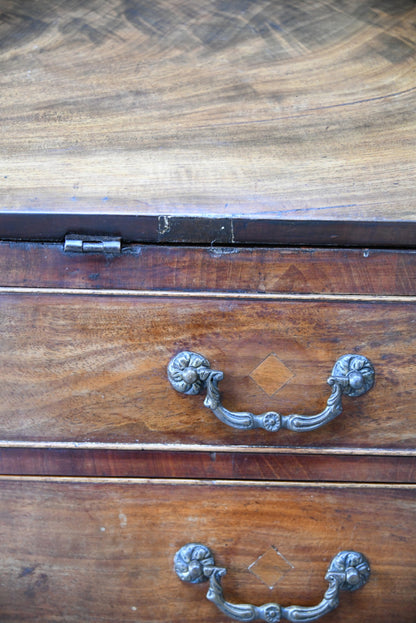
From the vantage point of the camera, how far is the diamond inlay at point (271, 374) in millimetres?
520

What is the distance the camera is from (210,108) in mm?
591

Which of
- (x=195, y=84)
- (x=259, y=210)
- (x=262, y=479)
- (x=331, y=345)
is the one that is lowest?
(x=262, y=479)

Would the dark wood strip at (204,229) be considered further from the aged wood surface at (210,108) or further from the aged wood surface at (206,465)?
the aged wood surface at (206,465)

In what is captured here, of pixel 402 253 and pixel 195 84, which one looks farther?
pixel 195 84

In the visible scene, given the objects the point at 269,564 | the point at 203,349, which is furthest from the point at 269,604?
the point at 203,349

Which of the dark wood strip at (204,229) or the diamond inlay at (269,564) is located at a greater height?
the dark wood strip at (204,229)

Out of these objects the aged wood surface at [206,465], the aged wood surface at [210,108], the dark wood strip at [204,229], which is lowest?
the aged wood surface at [206,465]

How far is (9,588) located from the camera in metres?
0.56

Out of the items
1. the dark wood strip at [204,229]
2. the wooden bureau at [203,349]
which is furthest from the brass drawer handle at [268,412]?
the dark wood strip at [204,229]

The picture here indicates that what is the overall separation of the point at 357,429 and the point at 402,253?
17cm

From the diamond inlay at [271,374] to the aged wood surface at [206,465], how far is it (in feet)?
0.23

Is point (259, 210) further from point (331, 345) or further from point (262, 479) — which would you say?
point (262, 479)

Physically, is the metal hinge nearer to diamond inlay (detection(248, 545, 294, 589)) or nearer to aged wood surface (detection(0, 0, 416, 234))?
aged wood surface (detection(0, 0, 416, 234))

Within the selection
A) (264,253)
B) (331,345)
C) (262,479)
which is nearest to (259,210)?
(264,253)
